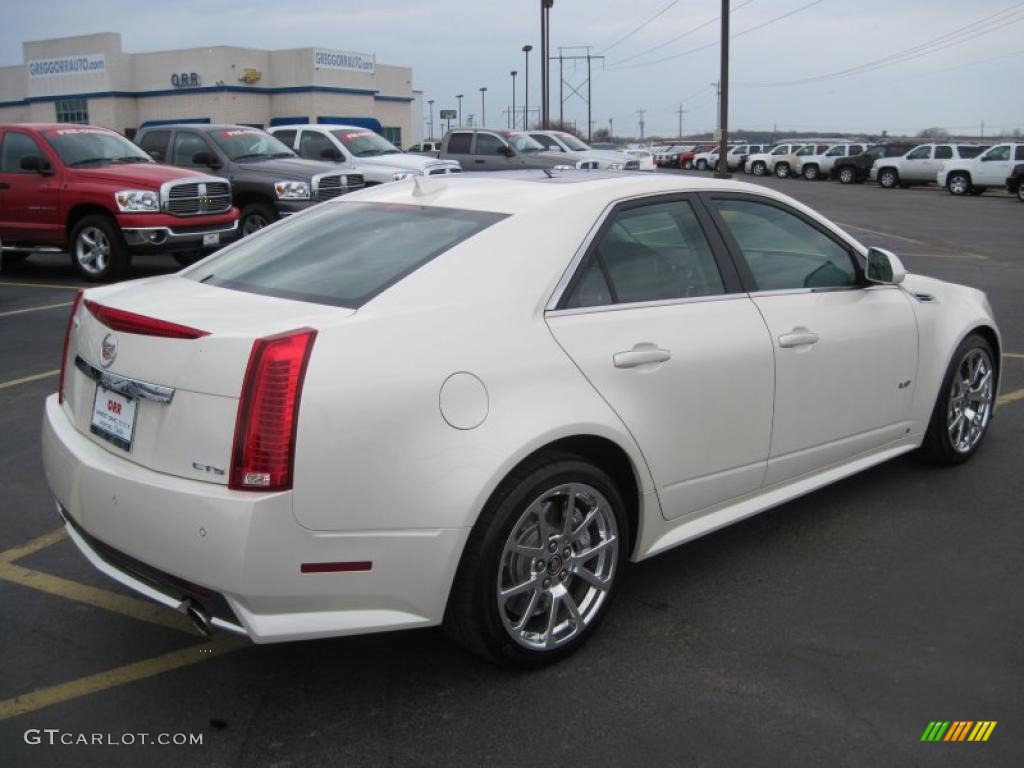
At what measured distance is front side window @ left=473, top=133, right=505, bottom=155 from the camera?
24.2m

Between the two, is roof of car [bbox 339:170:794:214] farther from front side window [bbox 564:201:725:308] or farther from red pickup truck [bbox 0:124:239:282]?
red pickup truck [bbox 0:124:239:282]

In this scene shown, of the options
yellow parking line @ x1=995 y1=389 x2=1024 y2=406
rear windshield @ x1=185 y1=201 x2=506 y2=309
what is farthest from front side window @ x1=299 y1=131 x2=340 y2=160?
rear windshield @ x1=185 y1=201 x2=506 y2=309

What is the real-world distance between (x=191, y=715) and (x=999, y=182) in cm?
3578

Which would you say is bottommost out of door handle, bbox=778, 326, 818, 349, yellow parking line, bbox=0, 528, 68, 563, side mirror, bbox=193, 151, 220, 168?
yellow parking line, bbox=0, 528, 68, 563

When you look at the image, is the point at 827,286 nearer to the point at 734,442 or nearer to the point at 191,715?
the point at 734,442

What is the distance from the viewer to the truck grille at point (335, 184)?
591 inches

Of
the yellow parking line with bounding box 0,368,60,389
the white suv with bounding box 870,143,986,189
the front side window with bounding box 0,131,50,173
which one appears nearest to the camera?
the yellow parking line with bounding box 0,368,60,389

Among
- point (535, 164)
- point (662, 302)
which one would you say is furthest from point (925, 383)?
point (535, 164)

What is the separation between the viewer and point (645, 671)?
340cm

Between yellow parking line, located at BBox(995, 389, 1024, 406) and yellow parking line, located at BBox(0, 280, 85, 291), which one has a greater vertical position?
yellow parking line, located at BBox(0, 280, 85, 291)

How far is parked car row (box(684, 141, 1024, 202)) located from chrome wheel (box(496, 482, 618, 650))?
1261 inches

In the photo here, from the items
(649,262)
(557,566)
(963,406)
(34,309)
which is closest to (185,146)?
(34,309)

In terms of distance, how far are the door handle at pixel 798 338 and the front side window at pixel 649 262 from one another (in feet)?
1.10

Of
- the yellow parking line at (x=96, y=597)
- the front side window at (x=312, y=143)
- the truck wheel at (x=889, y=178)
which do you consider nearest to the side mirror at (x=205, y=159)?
the front side window at (x=312, y=143)
